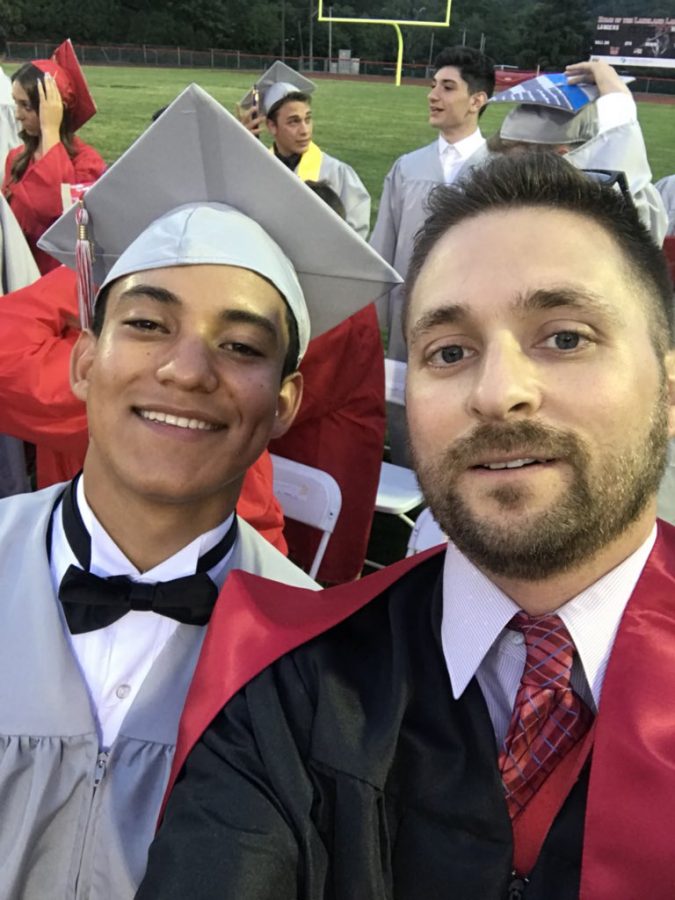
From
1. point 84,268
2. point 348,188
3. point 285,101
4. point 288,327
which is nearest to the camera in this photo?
point 288,327

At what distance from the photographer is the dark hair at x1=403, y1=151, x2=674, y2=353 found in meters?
1.33

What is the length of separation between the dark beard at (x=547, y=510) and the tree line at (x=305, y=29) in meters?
58.6

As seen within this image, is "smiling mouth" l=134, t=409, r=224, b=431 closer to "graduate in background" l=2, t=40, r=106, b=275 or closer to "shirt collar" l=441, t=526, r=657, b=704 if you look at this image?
"shirt collar" l=441, t=526, r=657, b=704

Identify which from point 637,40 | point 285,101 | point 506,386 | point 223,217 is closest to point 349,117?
point 285,101

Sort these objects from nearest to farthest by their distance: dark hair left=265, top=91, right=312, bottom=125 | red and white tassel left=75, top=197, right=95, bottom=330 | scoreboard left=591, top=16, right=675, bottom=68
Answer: red and white tassel left=75, top=197, right=95, bottom=330
dark hair left=265, top=91, right=312, bottom=125
scoreboard left=591, top=16, right=675, bottom=68

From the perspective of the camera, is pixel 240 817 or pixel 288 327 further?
pixel 288 327

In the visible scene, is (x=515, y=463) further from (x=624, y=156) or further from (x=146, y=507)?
(x=624, y=156)

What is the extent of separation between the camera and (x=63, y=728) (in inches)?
56.2

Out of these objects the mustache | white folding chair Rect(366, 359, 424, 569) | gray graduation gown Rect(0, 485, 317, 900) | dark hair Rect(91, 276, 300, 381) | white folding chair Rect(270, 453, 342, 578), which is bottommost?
white folding chair Rect(366, 359, 424, 569)

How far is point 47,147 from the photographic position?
16.0 feet

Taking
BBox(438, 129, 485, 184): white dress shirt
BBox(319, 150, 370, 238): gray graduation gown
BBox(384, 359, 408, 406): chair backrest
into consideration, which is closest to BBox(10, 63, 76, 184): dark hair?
BBox(319, 150, 370, 238): gray graduation gown

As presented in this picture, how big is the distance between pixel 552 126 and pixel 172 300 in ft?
10.4

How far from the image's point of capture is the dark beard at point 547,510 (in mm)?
1120

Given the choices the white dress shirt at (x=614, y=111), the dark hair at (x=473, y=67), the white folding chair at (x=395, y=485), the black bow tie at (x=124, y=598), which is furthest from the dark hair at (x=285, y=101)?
the black bow tie at (x=124, y=598)
